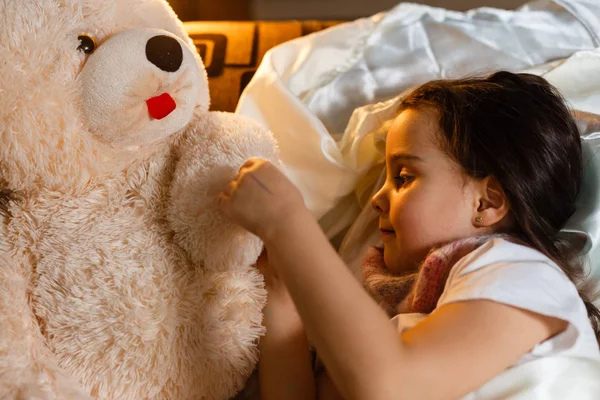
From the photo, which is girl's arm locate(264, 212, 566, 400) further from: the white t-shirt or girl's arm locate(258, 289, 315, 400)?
girl's arm locate(258, 289, 315, 400)

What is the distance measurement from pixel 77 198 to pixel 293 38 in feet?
1.87

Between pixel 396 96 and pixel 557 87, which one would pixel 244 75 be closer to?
pixel 396 96

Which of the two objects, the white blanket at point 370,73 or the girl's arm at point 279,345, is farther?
the white blanket at point 370,73

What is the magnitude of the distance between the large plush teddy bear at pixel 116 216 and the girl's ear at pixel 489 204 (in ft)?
0.92

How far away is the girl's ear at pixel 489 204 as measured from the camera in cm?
73

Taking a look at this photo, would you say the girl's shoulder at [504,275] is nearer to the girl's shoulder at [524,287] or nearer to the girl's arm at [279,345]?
the girl's shoulder at [524,287]

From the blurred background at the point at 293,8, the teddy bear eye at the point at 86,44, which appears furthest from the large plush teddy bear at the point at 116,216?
the blurred background at the point at 293,8

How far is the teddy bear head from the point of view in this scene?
1.77 feet

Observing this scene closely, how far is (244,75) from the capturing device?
0.98 metres

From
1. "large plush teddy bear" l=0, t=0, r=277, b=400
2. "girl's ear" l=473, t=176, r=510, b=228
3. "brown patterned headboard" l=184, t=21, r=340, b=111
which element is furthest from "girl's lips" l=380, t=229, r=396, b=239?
"brown patterned headboard" l=184, t=21, r=340, b=111

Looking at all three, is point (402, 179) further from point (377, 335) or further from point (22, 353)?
point (22, 353)

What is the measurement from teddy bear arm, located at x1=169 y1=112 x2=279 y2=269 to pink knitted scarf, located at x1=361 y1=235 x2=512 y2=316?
21 centimetres

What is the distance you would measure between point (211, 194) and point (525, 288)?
33 cm

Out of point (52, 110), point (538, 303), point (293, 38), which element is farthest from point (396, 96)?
point (52, 110)
